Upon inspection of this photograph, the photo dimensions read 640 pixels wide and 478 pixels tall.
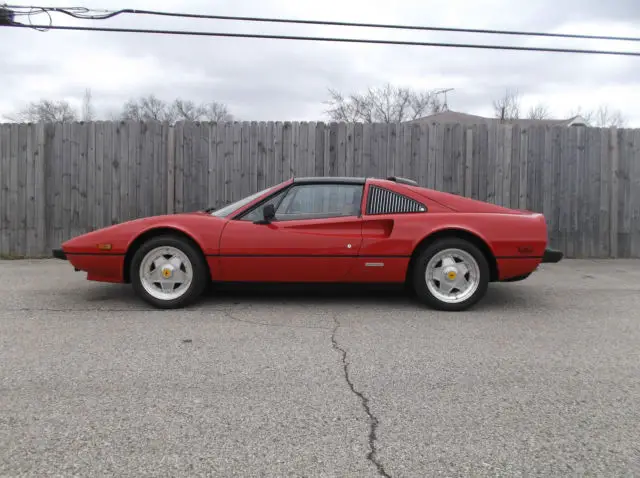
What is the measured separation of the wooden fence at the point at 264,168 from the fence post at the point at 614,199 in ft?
0.05

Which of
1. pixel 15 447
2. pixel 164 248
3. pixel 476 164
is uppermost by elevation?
pixel 476 164

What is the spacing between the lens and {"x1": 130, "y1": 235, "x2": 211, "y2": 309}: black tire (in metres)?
5.50

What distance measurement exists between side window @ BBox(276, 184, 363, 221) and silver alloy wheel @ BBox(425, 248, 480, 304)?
928 millimetres

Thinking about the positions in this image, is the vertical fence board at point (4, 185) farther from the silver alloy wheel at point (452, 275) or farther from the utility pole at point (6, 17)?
the silver alloy wheel at point (452, 275)

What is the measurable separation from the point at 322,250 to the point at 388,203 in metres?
0.83

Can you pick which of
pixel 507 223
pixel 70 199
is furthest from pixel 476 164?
pixel 70 199

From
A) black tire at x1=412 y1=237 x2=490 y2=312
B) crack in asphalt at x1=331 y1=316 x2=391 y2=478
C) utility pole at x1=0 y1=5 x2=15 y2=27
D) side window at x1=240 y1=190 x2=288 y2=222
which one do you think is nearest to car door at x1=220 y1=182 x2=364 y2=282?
side window at x1=240 y1=190 x2=288 y2=222

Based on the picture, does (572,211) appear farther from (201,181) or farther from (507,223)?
(201,181)

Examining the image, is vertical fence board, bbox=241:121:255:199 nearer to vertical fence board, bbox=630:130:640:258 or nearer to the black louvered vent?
the black louvered vent

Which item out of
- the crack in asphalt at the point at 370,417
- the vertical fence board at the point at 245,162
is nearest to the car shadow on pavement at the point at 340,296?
the crack in asphalt at the point at 370,417

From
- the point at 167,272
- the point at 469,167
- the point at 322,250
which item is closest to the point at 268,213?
the point at 322,250

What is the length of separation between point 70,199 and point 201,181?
2.11m

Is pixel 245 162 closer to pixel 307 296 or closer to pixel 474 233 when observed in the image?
pixel 307 296

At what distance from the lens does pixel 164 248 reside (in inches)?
219
